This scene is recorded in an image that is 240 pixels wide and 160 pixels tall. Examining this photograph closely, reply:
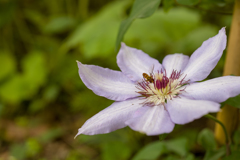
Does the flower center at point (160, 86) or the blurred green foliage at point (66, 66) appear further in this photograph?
the blurred green foliage at point (66, 66)

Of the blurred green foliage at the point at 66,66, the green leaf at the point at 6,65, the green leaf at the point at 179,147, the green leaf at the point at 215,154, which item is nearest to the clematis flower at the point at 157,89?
the green leaf at the point at 215,154

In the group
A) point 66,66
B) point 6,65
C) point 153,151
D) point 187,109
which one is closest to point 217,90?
point 187,109

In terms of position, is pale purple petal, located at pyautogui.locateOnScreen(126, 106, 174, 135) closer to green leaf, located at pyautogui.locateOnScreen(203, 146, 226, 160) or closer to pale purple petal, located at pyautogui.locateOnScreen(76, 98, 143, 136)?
pale purple petal, located at pyautogui.locateOnScreen(76, 98, 143, 136)

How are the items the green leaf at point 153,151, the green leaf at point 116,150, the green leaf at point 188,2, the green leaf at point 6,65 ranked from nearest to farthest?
the green leaf at point 188,2 < the green leaf at point 153,151 < the green leaf at point 116,150 < the green leaf at point 6,65

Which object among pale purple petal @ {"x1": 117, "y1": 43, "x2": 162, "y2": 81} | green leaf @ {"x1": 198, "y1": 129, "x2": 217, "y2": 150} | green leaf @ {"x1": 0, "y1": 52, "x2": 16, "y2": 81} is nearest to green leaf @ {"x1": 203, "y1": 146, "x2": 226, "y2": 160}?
green leaf @ {"x1": 198, "y1": 129, "x2": 217, "y2": 150}

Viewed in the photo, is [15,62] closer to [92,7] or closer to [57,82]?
[57,82]

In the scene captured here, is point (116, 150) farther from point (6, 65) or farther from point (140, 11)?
point (6, 65)

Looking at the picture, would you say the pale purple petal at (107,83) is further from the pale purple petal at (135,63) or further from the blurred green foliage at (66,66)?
the blurred green foliage at (66,66)
